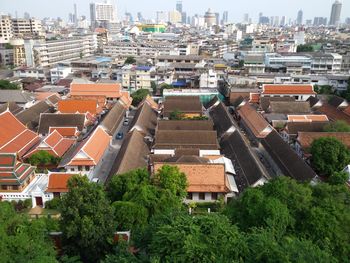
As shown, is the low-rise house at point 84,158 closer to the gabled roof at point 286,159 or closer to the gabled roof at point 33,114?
the gabled roof at point 33,114

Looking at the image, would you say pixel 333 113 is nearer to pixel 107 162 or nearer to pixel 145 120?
pixel 145 120

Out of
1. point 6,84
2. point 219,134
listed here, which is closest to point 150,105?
point 219,134

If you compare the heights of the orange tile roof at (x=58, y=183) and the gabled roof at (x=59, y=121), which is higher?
the gabled roof at (x=59, y=121)

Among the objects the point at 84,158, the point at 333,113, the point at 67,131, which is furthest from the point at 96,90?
the point at 333,113

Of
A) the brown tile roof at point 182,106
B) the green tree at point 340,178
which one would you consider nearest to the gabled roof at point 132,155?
the brown tile roof at point 182,106

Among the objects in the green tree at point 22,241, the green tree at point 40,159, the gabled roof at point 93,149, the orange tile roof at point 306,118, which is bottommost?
the green tree at point 40,159

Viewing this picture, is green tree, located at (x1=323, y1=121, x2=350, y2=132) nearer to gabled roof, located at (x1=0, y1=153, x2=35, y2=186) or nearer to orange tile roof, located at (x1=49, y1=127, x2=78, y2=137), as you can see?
orange tile roof, located at (x1=49, y1=127, x2=78, y2=137)

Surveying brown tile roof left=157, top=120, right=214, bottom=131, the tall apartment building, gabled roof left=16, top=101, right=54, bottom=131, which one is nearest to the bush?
brown tile roof left=157, top=120, right=214, bottom=131
